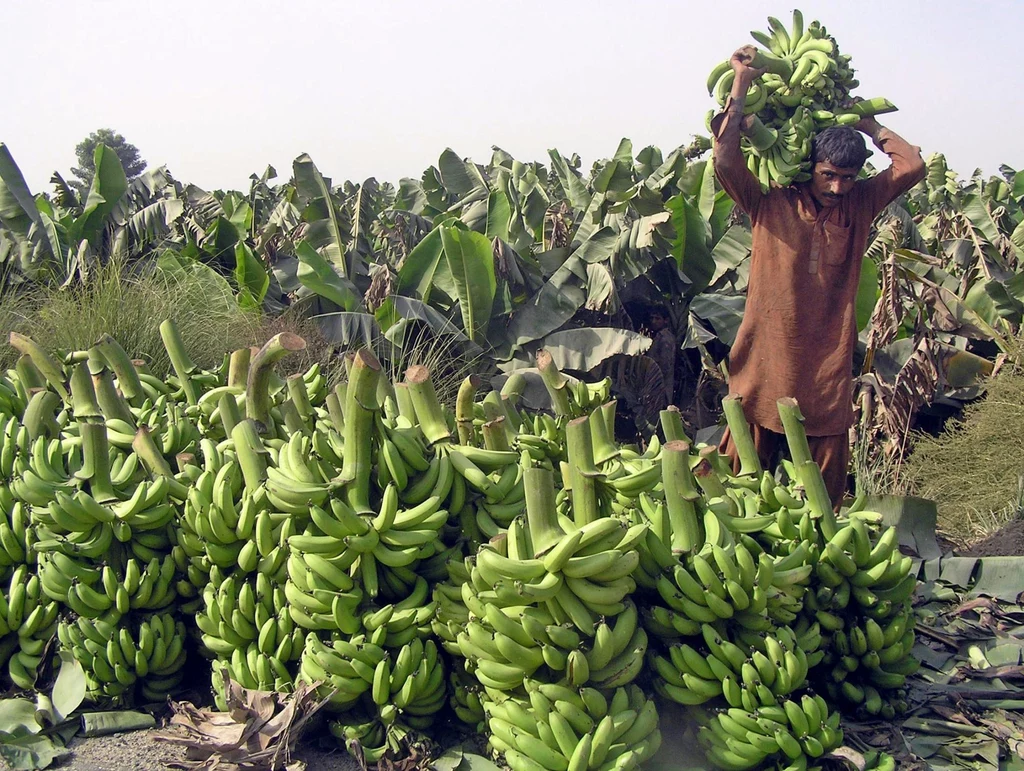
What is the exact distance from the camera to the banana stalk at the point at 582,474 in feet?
8.04

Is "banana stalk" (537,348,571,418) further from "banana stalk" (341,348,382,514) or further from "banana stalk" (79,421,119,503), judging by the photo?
"banana stalk" (79,421,119,503)

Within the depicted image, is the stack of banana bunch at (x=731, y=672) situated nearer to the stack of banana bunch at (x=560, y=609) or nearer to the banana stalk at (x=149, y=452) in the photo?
the stack of banana bunch at (x=560, y=609)

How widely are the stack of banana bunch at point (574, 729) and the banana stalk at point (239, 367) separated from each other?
1.69 meters

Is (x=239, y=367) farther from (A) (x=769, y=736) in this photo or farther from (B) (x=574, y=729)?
(A) (x=769, y=736)

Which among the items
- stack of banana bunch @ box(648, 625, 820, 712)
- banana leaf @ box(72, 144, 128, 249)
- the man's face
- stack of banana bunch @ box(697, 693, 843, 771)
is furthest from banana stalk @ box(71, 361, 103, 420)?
banana leaf @ box(72, 144, 128, 249)

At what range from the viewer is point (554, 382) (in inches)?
121

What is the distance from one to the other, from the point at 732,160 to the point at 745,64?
41cm

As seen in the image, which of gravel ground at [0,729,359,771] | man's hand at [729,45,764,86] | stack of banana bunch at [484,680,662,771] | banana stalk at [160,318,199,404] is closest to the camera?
stack of banana bunch at [484,680,662,771]

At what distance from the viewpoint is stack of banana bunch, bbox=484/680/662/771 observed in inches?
89.7

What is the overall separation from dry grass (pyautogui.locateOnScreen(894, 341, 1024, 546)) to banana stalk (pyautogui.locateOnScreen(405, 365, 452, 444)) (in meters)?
4.19


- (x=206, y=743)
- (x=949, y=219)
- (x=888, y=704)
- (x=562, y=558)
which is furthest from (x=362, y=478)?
(x=949, y=219)

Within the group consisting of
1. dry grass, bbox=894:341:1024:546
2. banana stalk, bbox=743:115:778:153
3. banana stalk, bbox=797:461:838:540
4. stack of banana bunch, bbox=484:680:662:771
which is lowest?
dry grass, bbox=894:341:1024:546

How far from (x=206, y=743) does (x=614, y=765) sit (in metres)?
1.15

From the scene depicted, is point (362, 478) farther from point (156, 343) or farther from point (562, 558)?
point (156, 343)
